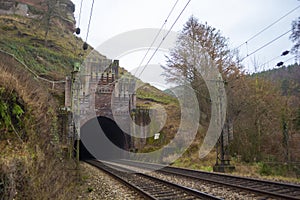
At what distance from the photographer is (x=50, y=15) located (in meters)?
48.8

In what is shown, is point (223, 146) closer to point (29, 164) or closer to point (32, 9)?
point (29, 164)

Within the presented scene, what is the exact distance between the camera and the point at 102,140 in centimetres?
3247

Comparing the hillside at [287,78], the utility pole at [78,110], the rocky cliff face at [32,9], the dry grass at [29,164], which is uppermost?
the rocky cliff face at [32,9]

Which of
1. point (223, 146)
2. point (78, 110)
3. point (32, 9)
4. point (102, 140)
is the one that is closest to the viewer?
point (78, 110)

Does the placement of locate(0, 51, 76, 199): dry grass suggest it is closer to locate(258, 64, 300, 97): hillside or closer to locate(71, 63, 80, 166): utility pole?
locate(71, 63, 80, 166): utility pole

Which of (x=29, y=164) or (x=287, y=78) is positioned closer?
(x=29, y=164)

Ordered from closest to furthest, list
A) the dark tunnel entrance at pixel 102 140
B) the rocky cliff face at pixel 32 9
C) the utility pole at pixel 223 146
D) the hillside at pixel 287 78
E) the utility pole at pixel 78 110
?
the utility pole at pixel 78 110 < the utility pole at pixel 223 146 < the hillside at pixel 287 78 < the dark tunnel entrance at pixel 102 140 < the rocky cliff face at pixel 32 9

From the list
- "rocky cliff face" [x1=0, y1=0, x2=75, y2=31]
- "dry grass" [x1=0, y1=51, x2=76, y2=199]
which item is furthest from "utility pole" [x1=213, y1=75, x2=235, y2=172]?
"rocky cliff face" [x1=0, y1=0, x2=75, y2=31]

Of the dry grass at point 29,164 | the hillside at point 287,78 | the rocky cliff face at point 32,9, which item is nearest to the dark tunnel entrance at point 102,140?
the hillside at point 287,78

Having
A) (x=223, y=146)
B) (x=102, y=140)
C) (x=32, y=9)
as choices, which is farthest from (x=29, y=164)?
(x=32, y=9)

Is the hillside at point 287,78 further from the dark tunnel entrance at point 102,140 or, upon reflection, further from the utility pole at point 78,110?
the dark tunnel entrance at point 102,140

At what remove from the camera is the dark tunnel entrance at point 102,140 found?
27.7 metres

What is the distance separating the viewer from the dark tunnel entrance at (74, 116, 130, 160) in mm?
27689

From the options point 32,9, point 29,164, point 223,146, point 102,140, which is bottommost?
point 29,164
